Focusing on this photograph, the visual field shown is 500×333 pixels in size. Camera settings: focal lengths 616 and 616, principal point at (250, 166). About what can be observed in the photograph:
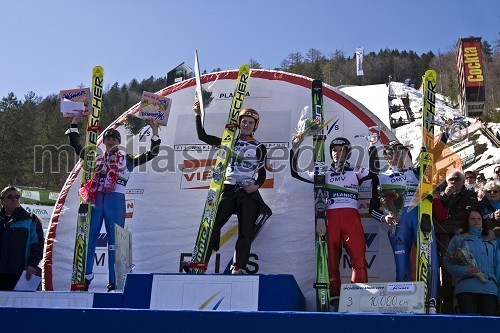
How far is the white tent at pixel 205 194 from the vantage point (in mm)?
6672

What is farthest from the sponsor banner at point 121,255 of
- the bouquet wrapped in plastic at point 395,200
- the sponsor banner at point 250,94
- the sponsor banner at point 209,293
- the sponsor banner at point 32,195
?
the sponsor banner at point 32,195

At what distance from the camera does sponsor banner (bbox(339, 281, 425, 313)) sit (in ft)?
16.1

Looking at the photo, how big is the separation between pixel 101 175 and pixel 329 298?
2.62 metres

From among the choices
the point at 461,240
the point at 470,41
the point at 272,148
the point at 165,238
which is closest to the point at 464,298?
the point at 461,240

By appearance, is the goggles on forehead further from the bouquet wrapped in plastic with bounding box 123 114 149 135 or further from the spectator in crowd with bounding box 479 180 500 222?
the bouquet wrapped in plastic with bounding box 123 114 149 135

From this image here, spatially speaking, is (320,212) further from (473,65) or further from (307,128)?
(473,65)

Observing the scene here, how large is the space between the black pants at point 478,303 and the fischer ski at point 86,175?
3551 millimetres

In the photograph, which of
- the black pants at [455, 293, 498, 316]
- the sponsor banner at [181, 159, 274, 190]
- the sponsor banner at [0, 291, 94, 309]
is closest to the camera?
the sponsor banner at [0, 291, 94, 309]

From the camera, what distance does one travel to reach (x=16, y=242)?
586 centimetres

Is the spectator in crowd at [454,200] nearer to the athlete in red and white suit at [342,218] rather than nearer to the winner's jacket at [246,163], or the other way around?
the athlete in red and white suit at [342,218]

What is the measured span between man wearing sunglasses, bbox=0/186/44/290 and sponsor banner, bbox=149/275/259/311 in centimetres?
165

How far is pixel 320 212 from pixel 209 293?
1608 mm

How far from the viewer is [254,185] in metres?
6.15

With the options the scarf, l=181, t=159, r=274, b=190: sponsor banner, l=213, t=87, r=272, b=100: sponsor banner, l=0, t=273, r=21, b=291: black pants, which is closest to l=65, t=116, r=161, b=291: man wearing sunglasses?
the scarf
